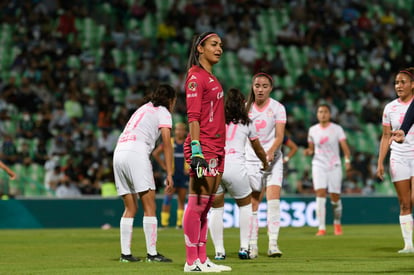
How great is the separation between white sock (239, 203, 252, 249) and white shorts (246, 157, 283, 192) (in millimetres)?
935

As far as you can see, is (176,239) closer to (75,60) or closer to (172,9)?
(75,60)

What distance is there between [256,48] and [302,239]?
648 inches

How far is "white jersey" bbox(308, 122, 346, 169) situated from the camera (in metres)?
19.2

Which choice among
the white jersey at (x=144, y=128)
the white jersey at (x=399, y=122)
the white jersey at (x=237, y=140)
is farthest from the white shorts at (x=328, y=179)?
the white jersey at (x=144, y=128)

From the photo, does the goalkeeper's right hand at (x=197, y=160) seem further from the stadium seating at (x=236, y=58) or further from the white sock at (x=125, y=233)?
the stadium seating at (x=236, y=58)

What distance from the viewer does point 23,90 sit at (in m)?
27.2

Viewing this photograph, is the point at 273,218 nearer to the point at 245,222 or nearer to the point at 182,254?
the point at 245,222

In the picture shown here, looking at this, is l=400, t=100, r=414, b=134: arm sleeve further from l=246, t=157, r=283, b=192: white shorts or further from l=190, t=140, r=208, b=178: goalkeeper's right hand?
l=246, t=157, r=283, b=192: white shorts

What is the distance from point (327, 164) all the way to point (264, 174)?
6480 mm

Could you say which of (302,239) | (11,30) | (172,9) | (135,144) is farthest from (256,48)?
(135,144)

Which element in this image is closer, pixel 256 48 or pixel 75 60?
pixel 75 60

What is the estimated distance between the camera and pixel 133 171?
1125cm

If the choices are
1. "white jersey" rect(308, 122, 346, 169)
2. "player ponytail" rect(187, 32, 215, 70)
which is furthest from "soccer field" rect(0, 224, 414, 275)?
"player ponytail" rect(187, 32, 215, 70)

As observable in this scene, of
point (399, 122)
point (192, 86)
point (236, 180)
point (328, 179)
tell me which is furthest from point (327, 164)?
point (192, 86)
